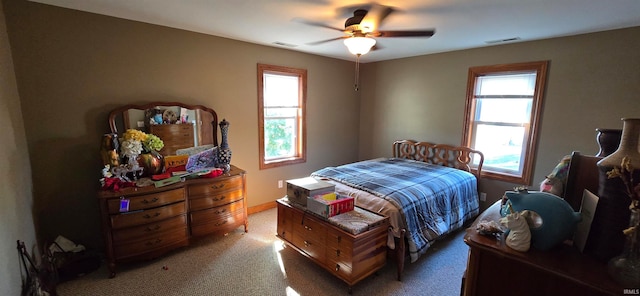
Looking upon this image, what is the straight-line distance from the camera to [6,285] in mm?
1522

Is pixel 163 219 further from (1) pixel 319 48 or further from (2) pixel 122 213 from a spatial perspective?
(1) pixel 319 48

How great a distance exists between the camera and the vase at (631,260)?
921 millimetres

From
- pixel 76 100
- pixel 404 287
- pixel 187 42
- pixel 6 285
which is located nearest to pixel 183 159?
pixel 76 100

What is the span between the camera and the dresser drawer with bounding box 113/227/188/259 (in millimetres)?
2379

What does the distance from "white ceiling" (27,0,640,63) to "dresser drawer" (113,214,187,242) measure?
1.92m

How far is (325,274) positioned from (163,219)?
5.30ft

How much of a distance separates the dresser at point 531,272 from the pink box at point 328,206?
1183 millimetres

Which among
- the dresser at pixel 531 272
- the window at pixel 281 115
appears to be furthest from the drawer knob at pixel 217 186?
the dresser at pixel 531 272

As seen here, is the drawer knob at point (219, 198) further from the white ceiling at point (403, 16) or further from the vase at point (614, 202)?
the vase at point (614, 202)

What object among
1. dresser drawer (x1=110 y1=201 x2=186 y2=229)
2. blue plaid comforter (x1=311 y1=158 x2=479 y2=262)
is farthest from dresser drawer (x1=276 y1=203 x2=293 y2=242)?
dresser drawer (x1=110 y1=201 x2=186 y2=229)

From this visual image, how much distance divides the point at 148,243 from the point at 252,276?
3.34 feet

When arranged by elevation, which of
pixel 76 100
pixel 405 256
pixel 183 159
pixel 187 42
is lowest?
pixel 405 256

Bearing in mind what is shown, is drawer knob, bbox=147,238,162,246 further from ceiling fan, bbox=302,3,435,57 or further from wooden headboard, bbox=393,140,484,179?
wooden headboard, bbox=393,140,484,179

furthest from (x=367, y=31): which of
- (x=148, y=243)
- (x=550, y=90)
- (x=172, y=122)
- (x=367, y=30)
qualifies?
(x=148, y=243)
